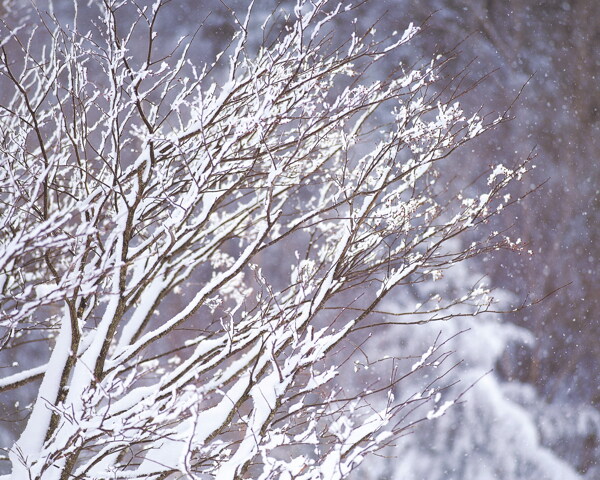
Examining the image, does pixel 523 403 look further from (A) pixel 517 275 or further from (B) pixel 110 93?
(B) pixel 110 93

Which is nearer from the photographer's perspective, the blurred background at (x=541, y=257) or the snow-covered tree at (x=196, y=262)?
the snow-covered tree at (x=196, y=262)

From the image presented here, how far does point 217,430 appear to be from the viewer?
274 cm

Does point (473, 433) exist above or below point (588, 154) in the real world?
below

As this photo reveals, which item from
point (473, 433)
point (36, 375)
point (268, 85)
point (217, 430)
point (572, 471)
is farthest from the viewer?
point (473, 433)

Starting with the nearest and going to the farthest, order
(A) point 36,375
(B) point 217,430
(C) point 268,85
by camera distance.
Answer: (B) point 217,430, (C) point 268,85, (A) point 36,375

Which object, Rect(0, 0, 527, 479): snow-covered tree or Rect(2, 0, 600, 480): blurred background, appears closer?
Rect(0, 0, 527, 479): snow-covered tree

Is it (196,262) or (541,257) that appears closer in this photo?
(196,262)

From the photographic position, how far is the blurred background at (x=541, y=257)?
12344mm

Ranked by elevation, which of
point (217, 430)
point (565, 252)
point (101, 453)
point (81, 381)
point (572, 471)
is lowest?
point (572, 471)

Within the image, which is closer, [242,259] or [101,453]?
[101,453]

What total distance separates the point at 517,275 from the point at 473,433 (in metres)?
4.48

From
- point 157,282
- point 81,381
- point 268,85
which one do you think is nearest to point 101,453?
point 81,381

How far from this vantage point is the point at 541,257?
503 inches

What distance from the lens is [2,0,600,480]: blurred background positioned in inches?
486
